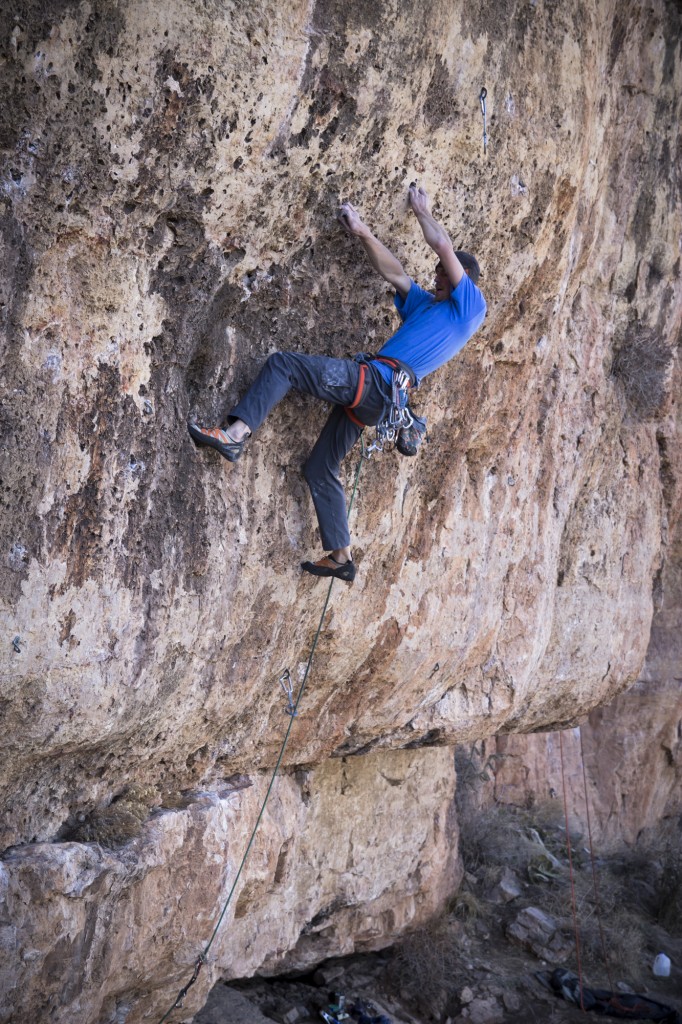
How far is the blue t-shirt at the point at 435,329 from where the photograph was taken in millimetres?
5129

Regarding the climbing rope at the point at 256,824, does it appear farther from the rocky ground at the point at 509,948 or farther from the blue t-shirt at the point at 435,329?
the rocky ground at the point at 509,948

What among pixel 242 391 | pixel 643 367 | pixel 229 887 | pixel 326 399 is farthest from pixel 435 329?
pixel 229 887

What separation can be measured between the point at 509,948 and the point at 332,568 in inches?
248

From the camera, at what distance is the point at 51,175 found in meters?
4.35

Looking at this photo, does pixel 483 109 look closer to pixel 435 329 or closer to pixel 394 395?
pixel 435 329

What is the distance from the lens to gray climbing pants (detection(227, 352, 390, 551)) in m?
4.95

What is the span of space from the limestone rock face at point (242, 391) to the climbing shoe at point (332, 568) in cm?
13

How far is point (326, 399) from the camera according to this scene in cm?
509

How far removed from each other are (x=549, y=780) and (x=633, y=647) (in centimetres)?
413

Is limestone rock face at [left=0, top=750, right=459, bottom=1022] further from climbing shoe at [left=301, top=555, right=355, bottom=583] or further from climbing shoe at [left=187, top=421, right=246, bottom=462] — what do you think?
climbing shoe at [left=187, top=421, right=246, bottom=462]

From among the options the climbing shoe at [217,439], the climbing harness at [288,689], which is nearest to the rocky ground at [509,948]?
the climbing harness at [288,689]

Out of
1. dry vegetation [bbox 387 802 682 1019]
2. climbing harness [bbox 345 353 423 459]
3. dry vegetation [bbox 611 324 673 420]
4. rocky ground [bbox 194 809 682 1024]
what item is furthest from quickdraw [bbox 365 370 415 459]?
dry vegetation [bbox 387 802 682 1019]

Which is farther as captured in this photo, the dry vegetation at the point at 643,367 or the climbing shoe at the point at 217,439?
the dry vegetation at the point at 643,367

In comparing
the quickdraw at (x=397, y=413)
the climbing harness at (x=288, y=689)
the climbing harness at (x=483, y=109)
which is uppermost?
the climbing harness at (x=483, y=109)
